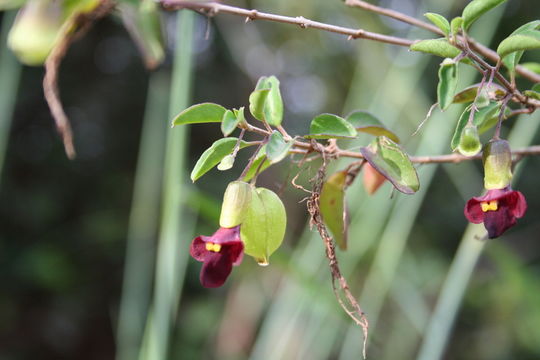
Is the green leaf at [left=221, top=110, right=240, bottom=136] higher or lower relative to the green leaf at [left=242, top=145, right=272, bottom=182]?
higher

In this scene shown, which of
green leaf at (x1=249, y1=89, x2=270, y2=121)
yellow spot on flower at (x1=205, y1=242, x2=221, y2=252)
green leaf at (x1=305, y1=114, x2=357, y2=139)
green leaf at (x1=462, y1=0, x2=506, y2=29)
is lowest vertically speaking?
yellow spot on flower at (x1=205, y1=242, x2=221, y2=252)

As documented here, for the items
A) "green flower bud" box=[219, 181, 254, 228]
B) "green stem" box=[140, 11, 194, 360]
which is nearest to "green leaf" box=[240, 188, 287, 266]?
"green flower bud" box=[219, 181, 254, 228]

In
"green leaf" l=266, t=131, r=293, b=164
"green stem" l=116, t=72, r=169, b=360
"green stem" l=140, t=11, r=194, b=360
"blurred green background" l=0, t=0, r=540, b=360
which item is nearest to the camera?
"green leaf" l=266, t=131, r=293, b=164

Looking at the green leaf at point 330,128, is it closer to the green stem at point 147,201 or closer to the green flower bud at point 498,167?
the green flower bud at point 498,167

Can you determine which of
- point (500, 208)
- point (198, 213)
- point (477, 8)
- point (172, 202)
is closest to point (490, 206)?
point (500, 208)

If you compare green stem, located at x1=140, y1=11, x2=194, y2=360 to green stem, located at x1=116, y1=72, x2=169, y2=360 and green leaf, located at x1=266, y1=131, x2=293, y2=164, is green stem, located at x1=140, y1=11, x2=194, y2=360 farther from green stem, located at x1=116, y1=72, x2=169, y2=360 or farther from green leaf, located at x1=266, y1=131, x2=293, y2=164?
green stem, located at x1=116, y1=72, x2=169, y2=360

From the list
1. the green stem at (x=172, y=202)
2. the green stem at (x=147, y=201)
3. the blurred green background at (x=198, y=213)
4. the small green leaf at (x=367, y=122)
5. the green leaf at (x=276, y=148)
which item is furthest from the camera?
the blurred green background at (x=198, y=213)

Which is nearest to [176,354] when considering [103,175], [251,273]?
[251,273]

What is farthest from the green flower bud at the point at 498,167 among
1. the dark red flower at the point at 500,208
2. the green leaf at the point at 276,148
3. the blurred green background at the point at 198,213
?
the blurred green background at the point at 198,213

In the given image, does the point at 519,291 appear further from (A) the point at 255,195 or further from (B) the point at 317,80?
(A) the point at 255,195
